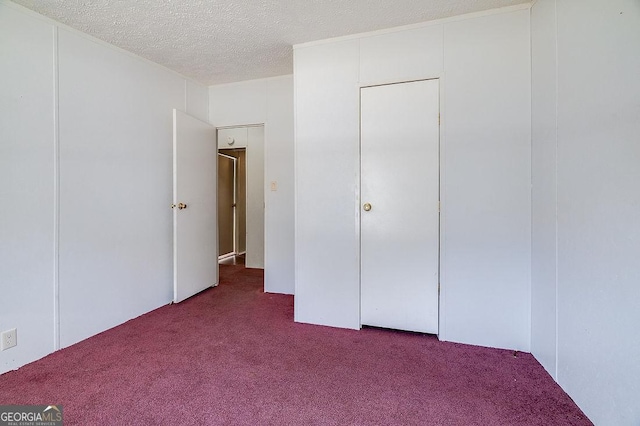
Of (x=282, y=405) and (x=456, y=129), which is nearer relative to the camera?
(x=282, y=405)

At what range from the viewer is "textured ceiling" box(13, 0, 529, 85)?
207 centimetres

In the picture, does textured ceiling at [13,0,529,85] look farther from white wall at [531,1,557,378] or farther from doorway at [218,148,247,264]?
doorway at [218,148,247,264]

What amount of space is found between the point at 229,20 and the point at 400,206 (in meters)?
2.01

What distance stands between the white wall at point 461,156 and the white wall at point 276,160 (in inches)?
35.6

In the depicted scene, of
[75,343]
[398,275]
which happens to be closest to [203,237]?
[75,343]

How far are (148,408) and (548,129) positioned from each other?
2.89m

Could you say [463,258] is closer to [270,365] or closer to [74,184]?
[270,365]

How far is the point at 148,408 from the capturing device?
5.06 ft

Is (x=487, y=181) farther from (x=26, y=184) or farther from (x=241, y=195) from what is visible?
(x=241, y=195)

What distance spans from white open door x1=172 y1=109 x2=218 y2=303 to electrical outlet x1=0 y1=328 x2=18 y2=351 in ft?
4.05

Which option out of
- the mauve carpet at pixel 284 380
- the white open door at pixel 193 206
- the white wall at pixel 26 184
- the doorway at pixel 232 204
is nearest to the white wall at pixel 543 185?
the mauve carpet at pixel 284 380

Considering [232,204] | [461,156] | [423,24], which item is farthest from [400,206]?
[232,204]

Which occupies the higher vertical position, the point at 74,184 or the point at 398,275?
the point at 74,184

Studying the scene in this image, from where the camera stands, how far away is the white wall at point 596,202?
125 centimetres
